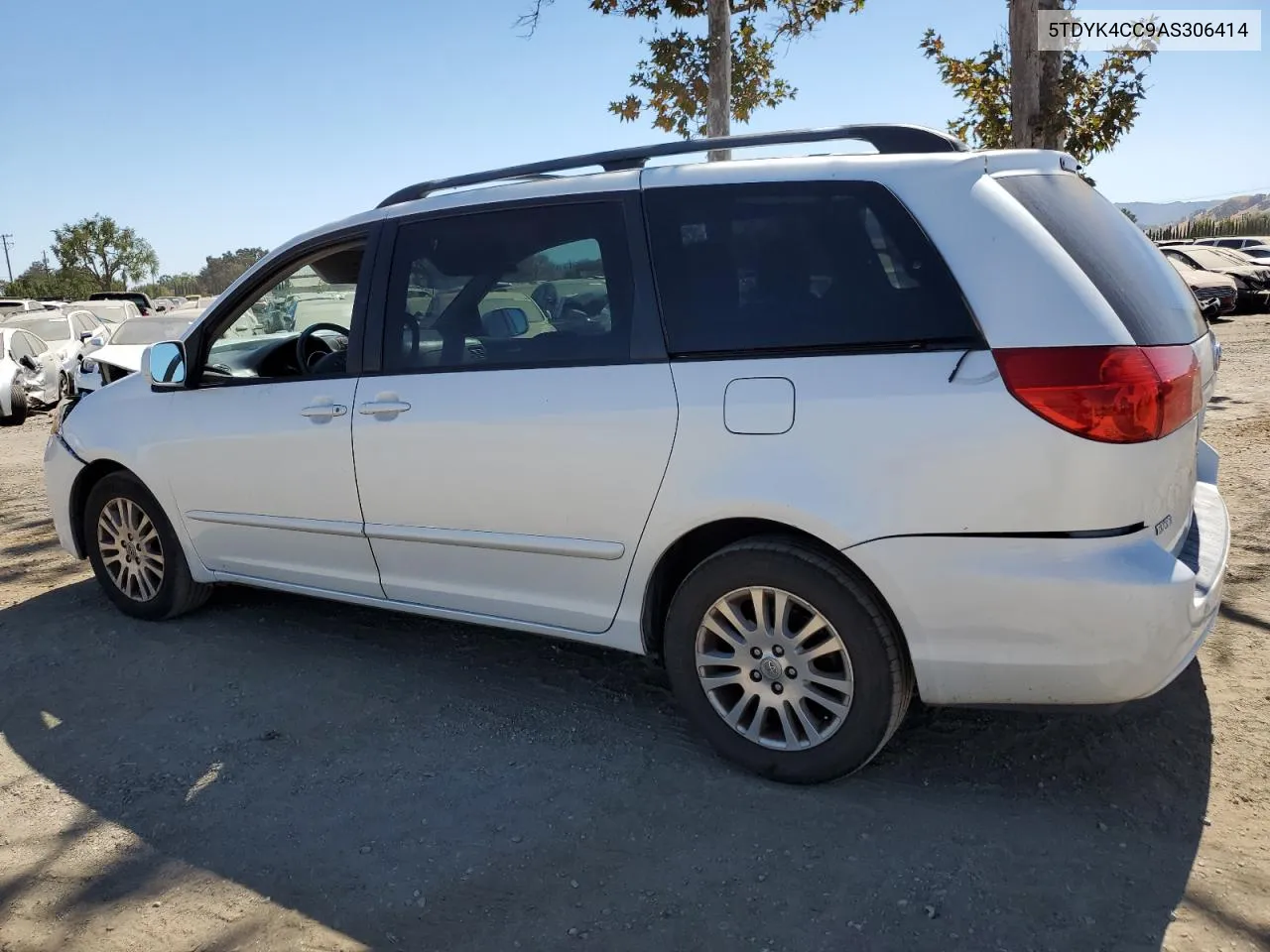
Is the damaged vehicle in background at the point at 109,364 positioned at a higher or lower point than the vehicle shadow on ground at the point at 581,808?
higher

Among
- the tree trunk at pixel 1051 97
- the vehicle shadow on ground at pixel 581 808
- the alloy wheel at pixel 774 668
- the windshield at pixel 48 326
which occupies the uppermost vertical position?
the tree trunk at pixel 1051 97

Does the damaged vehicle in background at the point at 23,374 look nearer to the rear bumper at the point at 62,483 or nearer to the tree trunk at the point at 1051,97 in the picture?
the rear bumper at the point at 62,483

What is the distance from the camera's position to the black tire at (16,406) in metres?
14.2

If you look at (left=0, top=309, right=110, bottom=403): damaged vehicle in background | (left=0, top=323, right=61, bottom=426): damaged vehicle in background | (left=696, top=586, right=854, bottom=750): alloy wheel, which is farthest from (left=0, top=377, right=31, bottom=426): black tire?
(left=696, top=586, right=854, bottom=750): alloy wheel

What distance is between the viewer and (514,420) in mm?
3633

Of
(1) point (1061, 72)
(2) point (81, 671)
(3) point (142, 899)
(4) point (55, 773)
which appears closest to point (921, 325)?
(3) point (142, 899)

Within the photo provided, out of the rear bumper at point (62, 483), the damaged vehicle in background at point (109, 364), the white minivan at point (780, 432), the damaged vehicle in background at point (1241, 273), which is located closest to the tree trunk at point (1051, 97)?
the white minivan at point (780, 432)

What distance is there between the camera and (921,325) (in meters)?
2.98

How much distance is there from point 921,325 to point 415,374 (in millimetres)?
1887

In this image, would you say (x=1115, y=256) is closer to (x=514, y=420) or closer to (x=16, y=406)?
(x=514, y=420)

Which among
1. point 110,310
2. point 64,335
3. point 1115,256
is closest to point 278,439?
point 1115,256

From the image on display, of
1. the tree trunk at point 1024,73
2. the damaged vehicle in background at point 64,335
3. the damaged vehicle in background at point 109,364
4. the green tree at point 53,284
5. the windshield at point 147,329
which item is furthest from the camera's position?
the green tree at point 53,284

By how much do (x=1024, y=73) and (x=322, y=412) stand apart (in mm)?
9392

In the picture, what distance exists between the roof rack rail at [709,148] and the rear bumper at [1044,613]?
131 centimetres
